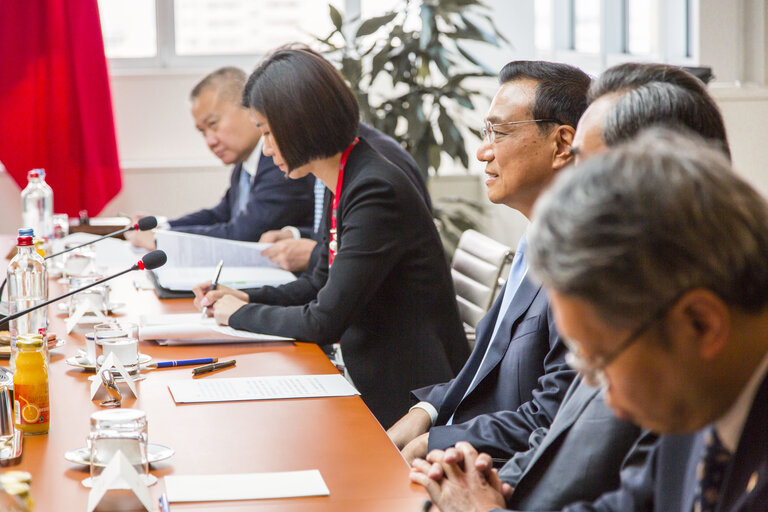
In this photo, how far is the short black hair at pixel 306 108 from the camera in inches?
97.3

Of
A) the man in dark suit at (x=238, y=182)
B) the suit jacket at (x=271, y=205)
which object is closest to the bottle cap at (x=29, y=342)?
the man in dark suit at (x=238, y=182)

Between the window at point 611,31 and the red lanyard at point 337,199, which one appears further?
the window at point 611,31

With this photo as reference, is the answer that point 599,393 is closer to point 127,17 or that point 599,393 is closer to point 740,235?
point 740,235

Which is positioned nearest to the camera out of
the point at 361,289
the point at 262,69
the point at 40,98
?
the point at 361,289

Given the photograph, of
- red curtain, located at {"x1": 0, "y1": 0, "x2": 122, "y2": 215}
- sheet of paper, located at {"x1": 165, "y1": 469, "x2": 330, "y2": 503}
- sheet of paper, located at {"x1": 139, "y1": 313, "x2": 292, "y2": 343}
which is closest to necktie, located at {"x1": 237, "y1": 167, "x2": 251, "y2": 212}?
red curtain, located at {"x1": 0, "y1": 0, "x2": 122, "y2": 215}

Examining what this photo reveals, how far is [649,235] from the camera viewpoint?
758 millimetres

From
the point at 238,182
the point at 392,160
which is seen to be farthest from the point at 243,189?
the point at 392,160

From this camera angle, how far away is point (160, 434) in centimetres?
153

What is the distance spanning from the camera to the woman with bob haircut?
7.48 ft

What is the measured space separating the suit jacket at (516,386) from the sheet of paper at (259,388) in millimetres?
222

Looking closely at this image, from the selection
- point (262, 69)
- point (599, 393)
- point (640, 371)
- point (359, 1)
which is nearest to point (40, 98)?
point (359, 1)

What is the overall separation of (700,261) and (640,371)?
108 mm

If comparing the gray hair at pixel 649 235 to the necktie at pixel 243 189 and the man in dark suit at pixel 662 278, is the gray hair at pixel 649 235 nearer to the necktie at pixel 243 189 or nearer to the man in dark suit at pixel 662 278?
the man in dark suit at pixel 662 278

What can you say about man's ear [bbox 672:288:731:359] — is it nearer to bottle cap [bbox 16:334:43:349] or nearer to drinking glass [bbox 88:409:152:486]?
drinking glass [bbox 88:409:152:486]
